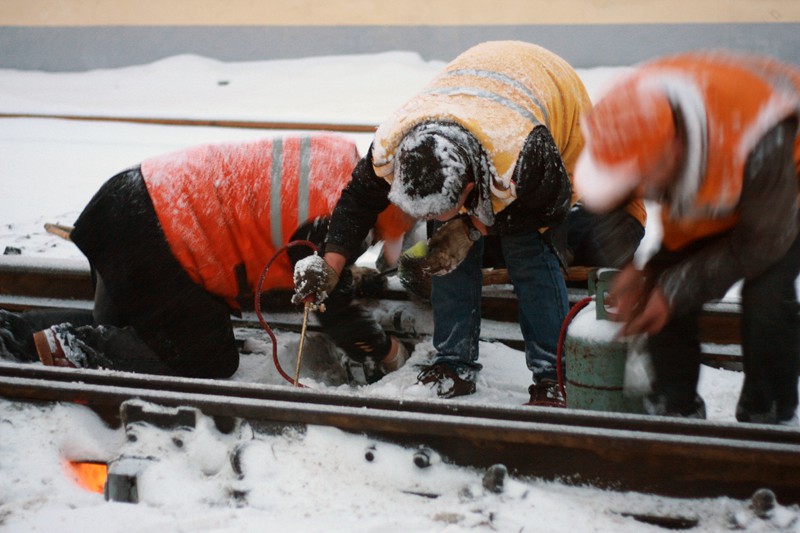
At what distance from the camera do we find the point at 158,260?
128 inches

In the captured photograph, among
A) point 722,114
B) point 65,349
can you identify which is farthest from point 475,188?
point 65,349

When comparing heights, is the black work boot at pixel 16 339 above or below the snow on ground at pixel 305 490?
below

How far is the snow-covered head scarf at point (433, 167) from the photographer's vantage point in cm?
255

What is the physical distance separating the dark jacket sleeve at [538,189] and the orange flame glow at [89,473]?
1.69m

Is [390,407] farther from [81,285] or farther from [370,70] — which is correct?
[370,70]

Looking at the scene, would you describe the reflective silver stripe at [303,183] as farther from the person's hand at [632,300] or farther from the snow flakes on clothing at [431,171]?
the person's hand at [632,300]

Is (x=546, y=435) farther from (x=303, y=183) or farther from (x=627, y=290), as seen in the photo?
(x=303, y=183)

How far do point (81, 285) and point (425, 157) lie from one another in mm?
2592

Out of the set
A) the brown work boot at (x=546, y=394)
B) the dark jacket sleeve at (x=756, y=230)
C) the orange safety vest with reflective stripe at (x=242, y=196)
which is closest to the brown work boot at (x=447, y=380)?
the brown work boot at (x=546, y=394)

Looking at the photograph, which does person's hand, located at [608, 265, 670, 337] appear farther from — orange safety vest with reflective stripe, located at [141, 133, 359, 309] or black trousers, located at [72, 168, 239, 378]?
black trousers, located at [72, 168, 239, 378]

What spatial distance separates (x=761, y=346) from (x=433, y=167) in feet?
3.97

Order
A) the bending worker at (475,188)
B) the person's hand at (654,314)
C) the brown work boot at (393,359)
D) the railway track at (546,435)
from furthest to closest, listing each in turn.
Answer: the brown work boot at (393,359)
the bending worker at (475,188)
the person's hand at (654,314)
the railway track at (546,435)

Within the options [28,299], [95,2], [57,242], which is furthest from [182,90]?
[28,299]

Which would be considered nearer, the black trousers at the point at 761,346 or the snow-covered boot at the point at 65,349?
the black trousers at the point at 761,346
